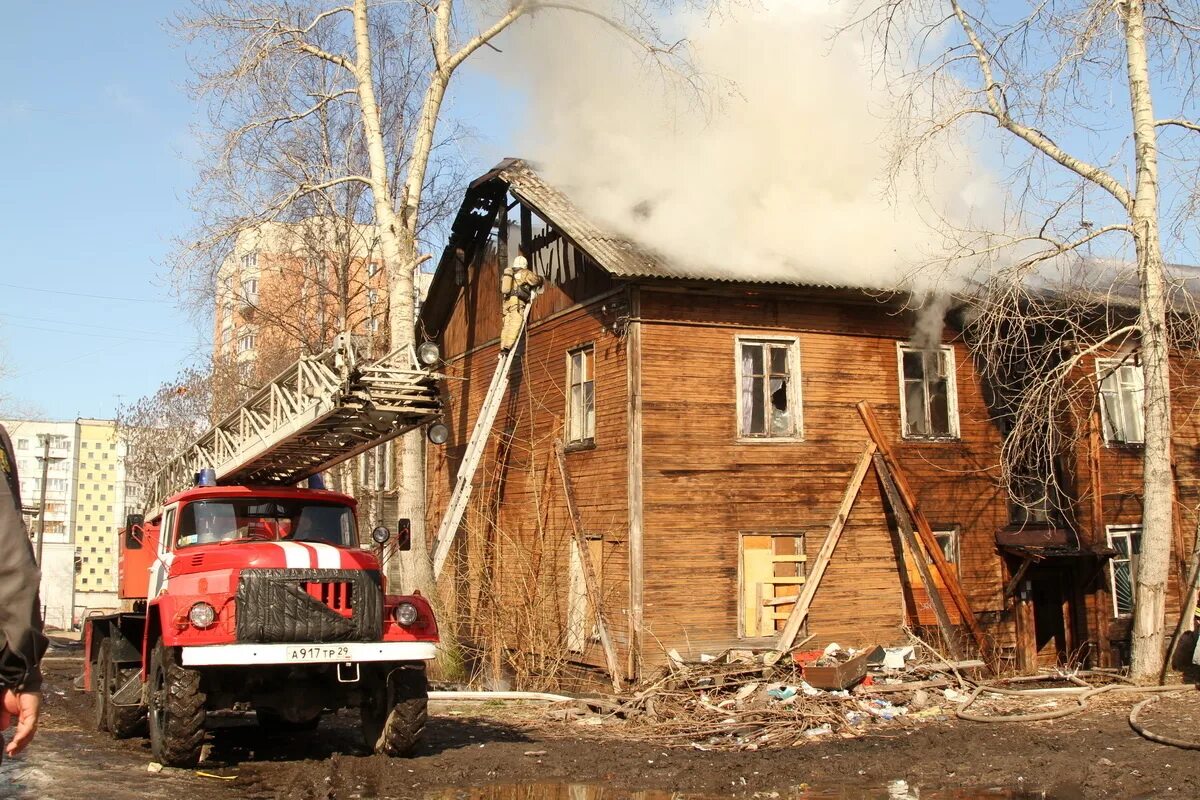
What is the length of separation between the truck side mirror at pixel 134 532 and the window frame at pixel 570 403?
6917 millimetres

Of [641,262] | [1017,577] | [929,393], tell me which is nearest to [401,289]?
[641,262]

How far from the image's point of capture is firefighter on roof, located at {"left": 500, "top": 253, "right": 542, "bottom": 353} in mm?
18500

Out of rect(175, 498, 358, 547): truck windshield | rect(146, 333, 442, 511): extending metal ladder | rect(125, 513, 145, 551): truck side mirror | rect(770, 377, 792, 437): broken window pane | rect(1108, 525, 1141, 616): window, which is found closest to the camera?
rect(146, 333, 442, 511): extending metal ladder

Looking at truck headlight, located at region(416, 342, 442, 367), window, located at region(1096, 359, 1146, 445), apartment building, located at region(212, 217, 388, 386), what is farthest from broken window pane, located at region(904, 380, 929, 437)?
apartment building, located at region(212, 217, 388, 386)

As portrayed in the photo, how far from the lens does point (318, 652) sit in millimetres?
9086

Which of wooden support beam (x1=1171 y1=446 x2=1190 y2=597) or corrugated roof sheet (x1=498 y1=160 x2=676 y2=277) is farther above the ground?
corrugated roof sheet (x1=498 y1=160 x2=676 y2=277)

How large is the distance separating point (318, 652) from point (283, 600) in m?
0.53

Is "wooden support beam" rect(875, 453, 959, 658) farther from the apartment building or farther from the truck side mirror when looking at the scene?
the apartment building

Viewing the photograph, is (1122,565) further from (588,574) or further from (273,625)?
(273,625)

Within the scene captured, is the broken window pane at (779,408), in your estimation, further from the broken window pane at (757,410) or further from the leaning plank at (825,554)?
the leaning plank at (825,554)

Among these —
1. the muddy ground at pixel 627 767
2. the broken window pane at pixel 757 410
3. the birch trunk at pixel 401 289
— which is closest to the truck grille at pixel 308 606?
the muddy ground at pixel 627 767

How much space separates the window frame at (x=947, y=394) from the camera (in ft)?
58.0

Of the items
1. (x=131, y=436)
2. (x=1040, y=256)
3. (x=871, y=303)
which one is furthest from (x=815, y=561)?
(x=131, y=436)

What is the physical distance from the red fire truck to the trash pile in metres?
3.27
